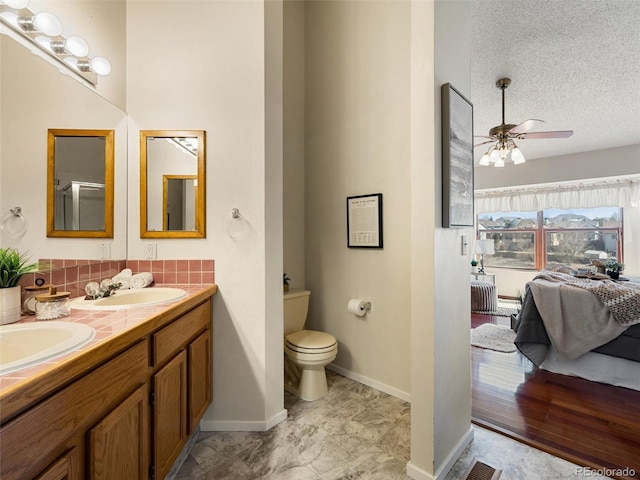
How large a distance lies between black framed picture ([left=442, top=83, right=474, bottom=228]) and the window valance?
16.5 feet

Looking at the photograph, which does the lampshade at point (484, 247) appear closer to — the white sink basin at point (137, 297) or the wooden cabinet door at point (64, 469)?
the white sink basin at point (137, 297)

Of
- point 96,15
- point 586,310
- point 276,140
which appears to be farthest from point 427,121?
point 586,310

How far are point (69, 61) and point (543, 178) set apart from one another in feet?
21.3

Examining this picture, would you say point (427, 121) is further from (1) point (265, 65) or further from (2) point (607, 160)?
(2) point (607, 160)

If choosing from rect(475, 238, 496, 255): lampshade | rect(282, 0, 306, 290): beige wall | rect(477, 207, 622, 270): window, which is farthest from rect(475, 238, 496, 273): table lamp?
rect(282, 0, 306, 290): beige wall

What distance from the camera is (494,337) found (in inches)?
138

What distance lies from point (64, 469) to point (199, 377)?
34.9 inches

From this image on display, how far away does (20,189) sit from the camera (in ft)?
4.11

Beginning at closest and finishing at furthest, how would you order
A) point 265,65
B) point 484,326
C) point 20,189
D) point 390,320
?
point 20,189, point 265,65, point 390,320, point 484,326

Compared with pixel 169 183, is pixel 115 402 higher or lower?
lower

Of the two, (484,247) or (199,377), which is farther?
(484,247)

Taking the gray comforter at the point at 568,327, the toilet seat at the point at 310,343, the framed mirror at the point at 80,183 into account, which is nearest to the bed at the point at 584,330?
the gray comforter at the point at 568,327

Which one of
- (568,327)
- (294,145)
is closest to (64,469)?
(294,145)

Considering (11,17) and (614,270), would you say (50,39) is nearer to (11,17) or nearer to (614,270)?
(11,17)
